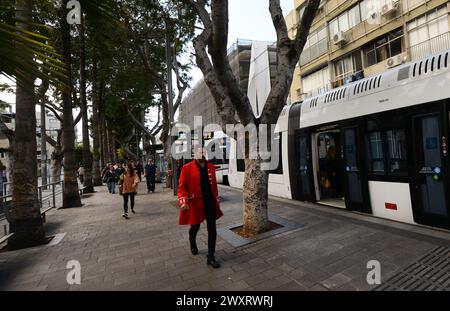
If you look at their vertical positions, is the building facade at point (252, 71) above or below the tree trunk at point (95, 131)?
above

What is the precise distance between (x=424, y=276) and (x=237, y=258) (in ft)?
8.20

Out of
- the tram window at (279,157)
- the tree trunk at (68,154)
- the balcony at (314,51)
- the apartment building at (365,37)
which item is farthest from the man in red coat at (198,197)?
the balcony at (314,51)

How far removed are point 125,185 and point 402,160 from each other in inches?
281

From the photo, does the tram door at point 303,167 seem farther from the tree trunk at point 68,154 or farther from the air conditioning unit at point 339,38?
the air conditioning unit at point 339,38

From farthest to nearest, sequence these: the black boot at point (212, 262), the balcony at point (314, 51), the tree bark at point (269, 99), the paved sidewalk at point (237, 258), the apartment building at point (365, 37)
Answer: the balcony at point (314, 51) < the apartment building at point (365, 37) < the tree bark at point (269, 99) < the black boot at point (212, 262) < the paved sidewalk at point (237, 258)

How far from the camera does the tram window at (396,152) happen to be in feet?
18.6

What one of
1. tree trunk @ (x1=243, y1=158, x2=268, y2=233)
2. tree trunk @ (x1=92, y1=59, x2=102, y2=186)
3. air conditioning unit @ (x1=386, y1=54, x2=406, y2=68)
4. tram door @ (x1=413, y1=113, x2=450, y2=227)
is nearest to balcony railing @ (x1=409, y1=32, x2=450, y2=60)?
air conditioning unit @ (x1=386, y1=54, x2=406, y2=68)

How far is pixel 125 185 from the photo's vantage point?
904cm

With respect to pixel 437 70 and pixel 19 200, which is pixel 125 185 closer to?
pixel 19 200

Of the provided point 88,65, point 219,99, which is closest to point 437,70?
point 219,99

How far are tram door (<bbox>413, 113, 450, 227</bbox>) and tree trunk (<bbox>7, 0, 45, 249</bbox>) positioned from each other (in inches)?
301

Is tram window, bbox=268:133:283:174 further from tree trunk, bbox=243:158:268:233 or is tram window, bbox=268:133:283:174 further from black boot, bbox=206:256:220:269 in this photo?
black boot, bbox=206:256:220:269

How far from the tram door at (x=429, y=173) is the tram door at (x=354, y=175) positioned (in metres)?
1.18
